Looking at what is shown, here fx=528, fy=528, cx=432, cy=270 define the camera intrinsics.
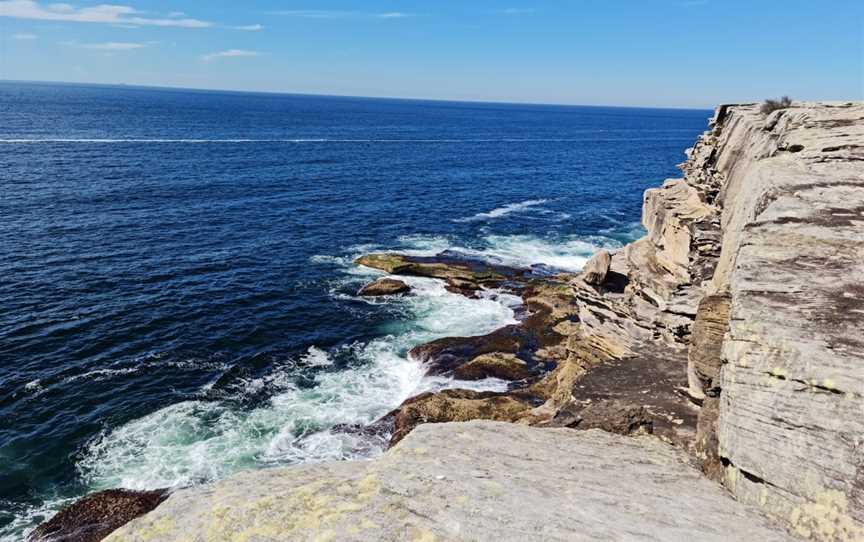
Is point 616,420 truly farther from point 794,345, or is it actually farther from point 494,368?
point 494,368

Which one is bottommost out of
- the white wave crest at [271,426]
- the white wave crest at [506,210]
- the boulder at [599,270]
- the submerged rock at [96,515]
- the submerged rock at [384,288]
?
the submerged rock at [96,515]

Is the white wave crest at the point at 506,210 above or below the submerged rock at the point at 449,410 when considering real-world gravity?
above

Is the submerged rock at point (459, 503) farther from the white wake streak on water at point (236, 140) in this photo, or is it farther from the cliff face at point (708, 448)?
the white wake streak on water at point (236, 140)

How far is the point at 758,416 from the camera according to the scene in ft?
39.0

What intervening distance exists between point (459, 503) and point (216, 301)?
44102 mm

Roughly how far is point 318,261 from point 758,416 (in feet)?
176

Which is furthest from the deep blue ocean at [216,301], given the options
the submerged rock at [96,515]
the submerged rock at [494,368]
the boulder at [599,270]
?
the boulder at [599,270]

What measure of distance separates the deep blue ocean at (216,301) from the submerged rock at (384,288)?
151 cm

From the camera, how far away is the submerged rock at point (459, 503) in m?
9.70

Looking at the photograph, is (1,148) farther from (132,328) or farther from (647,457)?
(647,457)

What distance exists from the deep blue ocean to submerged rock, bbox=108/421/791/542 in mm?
19960

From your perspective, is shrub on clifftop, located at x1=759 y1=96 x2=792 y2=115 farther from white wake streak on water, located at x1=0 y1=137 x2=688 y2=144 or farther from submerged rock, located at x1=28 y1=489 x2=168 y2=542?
white wake streak on water, located at x1=0 y1=137 x2=688 y2=144

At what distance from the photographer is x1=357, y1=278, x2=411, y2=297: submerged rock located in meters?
53.4

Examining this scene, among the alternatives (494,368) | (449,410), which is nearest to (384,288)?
(494,368)
